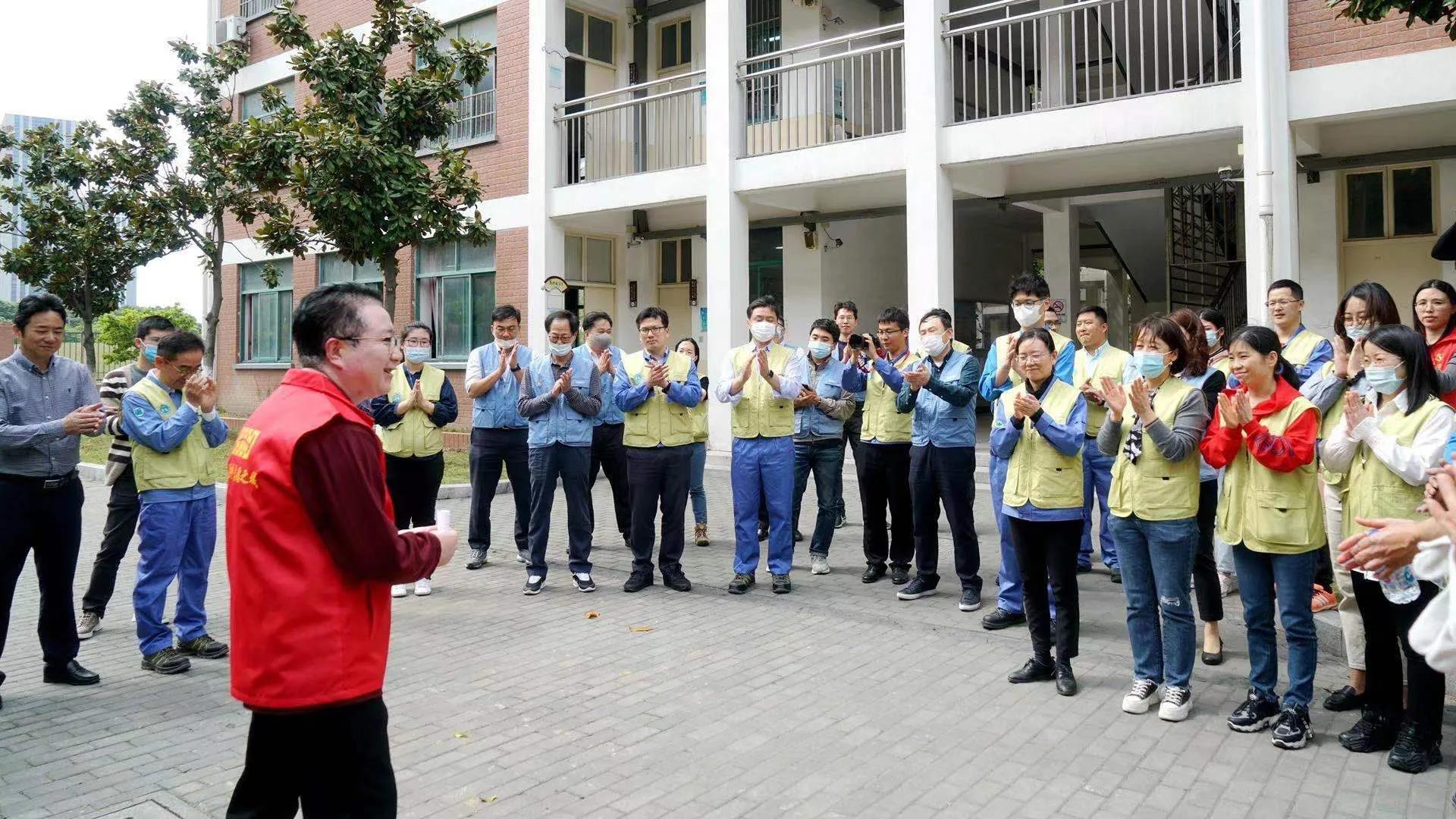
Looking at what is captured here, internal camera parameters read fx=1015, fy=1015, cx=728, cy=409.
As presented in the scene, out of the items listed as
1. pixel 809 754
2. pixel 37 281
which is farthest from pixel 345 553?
pixel 37 281

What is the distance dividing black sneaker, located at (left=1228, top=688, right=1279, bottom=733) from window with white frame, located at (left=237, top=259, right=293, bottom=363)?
20.5 metres

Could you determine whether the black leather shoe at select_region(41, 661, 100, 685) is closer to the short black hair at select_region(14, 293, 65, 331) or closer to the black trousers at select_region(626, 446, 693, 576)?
the short black hair at select_region(14, 293, 65, 331)

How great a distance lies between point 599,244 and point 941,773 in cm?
1567

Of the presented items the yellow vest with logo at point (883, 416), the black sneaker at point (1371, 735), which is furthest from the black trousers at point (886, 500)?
the black sneaker at point (1371, 735)

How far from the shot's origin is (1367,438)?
417 centimetres

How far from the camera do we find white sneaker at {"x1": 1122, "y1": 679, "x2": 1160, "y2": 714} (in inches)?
186

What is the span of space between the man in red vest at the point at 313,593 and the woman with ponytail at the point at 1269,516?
353cm

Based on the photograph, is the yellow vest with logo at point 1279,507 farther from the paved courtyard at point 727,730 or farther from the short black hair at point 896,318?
the short black hair at point 896,318

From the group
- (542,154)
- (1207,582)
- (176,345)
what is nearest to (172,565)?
(176,345)

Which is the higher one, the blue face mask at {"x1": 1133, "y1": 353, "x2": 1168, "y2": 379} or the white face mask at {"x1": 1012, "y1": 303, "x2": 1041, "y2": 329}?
the white face mask at {"x1": 1012, "y1": 303, "x2": 1041, "y2": 329}

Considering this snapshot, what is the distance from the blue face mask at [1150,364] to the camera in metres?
4.78

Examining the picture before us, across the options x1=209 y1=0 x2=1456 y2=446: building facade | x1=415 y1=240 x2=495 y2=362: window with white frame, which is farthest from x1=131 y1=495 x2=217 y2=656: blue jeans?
x1=415 y1=240 x2=495 y2=362: window with white frame

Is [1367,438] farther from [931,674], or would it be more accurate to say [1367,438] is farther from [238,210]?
[238,210]

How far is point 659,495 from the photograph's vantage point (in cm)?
756
